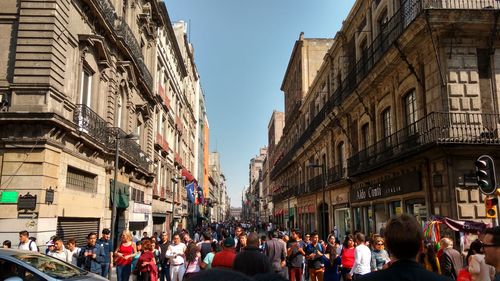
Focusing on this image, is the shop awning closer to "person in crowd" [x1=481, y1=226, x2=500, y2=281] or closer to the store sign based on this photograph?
the store sign

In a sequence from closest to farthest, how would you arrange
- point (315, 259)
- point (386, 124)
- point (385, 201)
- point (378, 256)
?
point (378, 256) → point (315, 259) → point (385, 201) → point (386, 124)

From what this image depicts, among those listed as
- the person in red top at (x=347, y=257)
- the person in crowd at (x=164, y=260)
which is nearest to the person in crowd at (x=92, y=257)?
the person in crowd at (x=164, y=260)

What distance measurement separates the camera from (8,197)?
41.8 feet

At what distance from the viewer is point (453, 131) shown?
14250 mm

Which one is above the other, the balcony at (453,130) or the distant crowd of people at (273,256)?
the balcony at (453,130)

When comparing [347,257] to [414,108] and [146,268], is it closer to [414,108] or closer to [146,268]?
[146,268]

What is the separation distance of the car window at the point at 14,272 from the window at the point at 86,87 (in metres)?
11.5

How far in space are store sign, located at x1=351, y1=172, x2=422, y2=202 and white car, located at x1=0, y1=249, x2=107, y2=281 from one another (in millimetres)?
12338

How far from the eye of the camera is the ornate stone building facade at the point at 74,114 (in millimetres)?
13117

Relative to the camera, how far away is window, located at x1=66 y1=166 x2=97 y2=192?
16.0m

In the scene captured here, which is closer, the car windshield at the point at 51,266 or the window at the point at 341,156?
the car windshield at the point at 51,266

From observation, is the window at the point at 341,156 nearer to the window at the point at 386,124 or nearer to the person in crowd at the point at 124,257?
the window at the point at 386,124

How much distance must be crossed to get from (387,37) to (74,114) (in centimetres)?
1330

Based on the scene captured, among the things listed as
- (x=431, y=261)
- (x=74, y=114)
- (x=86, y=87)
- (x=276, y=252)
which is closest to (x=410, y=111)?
(x=276, y=252)
